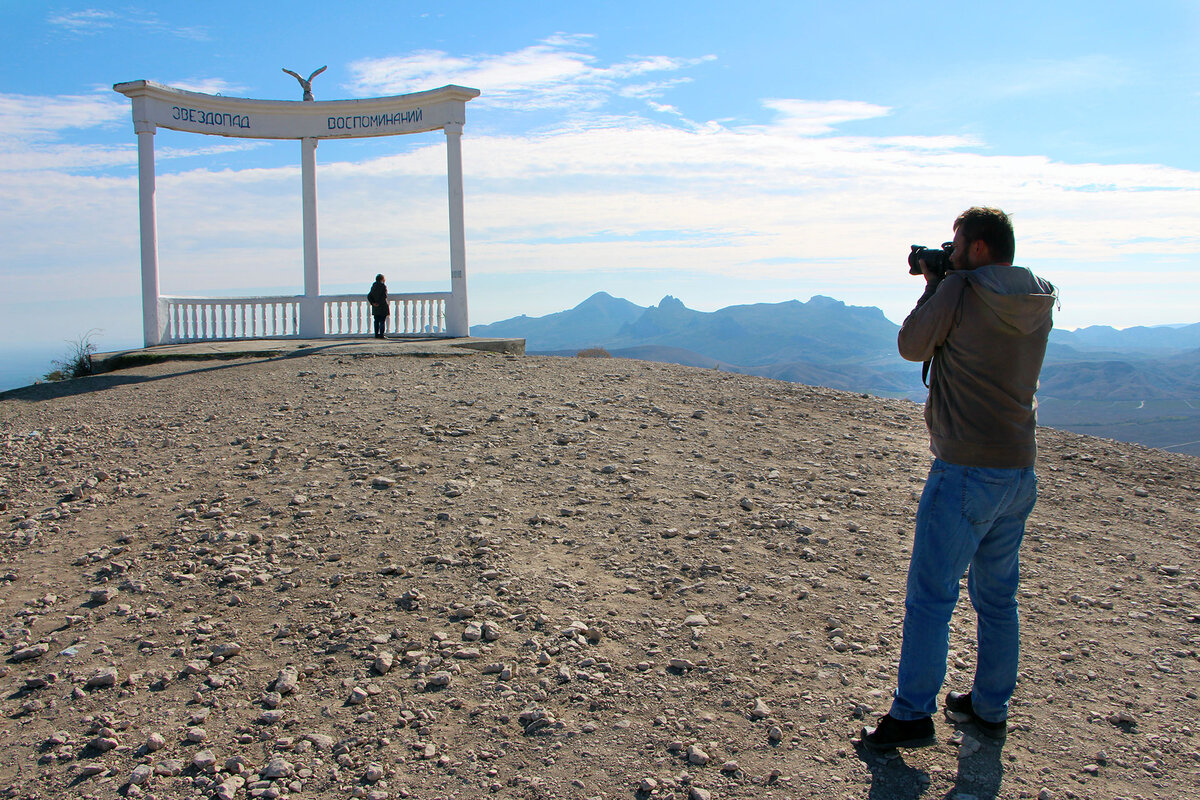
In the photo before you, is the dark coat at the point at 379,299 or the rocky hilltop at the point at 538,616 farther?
the dark coat at the point at 379,299

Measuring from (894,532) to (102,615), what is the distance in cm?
504

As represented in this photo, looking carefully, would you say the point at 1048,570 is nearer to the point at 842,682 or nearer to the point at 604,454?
the point at 842,682

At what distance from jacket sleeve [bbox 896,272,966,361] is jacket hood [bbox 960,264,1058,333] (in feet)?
0.26

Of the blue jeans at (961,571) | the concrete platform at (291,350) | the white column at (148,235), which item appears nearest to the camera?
the blue jeans at (961,571)

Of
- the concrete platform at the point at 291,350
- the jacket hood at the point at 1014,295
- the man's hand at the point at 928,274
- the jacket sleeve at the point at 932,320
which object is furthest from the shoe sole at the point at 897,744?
the concrete platform at the point at 291,350

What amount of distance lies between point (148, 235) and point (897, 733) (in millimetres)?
16317

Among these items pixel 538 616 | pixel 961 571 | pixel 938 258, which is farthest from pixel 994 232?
pixel 538 616

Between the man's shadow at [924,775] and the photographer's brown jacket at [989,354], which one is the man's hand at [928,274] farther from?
the man's shadow at [924,775]

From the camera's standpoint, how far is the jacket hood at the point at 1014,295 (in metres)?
2.86

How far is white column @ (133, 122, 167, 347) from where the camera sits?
48.6 feet

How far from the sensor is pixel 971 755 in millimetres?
3074

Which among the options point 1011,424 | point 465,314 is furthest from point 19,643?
point 465,314

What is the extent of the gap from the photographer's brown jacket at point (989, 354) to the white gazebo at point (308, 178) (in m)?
13.5

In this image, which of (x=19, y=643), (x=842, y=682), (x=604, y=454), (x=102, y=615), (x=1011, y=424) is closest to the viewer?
(x=1011, y=424)
